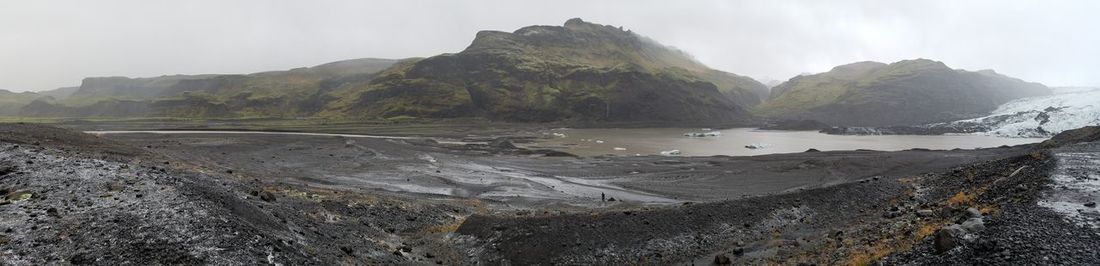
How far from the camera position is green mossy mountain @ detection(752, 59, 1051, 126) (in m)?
147

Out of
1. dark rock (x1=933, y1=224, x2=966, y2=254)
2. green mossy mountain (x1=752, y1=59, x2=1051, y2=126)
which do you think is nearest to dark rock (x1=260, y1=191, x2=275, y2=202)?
dark rock (x1=933, y1=224, x2=966, y2=254)

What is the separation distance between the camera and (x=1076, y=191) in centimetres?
1406

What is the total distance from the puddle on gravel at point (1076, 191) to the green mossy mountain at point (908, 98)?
136m

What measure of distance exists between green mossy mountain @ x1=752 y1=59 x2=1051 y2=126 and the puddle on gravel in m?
136

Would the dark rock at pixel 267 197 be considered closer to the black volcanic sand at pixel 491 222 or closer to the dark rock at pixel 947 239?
the black volcanic sand at pixel 491 222

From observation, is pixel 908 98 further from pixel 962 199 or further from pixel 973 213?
pixel 973 213

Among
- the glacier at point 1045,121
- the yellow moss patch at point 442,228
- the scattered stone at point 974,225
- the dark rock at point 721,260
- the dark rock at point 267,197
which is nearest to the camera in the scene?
the scattered stone at point 974,225

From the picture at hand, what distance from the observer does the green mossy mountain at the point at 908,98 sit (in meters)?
147

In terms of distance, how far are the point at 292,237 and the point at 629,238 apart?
10177mm

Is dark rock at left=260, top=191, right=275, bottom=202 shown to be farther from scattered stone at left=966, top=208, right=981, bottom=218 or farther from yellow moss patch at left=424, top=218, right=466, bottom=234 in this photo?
scattered stone at left=966, top=208, right=981, bottom=218

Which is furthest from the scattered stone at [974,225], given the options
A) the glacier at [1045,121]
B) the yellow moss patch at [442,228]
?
the glacier at [1045,121]

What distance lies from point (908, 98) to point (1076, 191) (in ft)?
560

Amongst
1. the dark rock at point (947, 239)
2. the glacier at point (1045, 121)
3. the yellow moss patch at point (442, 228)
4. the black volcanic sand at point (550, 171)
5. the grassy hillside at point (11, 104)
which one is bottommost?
the yellow moss patch at point (442, 228)

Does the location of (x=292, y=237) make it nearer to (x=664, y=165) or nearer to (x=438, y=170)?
(x=438, y=170)
